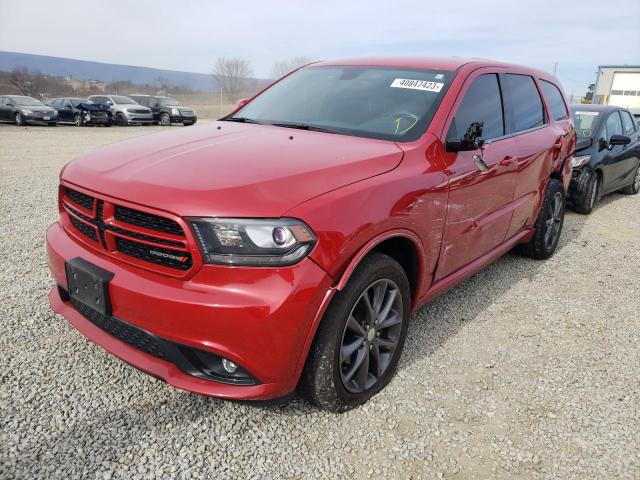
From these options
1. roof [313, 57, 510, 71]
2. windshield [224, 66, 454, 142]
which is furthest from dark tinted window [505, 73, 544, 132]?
windshield [224, 66, 454, 142]

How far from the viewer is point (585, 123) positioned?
7672 mm

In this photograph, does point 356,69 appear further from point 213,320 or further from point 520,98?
point 213,320

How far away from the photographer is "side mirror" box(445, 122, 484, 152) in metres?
2.92

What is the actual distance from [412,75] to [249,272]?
2.06 m

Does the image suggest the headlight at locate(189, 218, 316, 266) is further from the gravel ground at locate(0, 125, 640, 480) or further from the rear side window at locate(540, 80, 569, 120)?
the rear side window at locate(540, 80, 569, 120)

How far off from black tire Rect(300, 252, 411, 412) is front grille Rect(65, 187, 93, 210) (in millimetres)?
1286

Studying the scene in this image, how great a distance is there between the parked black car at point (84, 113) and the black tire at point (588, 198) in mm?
22863

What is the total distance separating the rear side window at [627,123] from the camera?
841cm

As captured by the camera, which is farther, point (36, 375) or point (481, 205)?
point (481, 205)

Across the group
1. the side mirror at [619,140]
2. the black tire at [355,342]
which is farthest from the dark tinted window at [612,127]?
the black tire at [355,342]

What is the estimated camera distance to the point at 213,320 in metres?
2.00

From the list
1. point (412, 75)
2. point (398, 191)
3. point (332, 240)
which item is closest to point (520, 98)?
point (412, 75)

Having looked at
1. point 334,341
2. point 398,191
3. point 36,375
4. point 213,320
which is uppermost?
point 398,191

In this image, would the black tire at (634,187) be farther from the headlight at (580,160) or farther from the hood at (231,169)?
the hood at (231,169)
